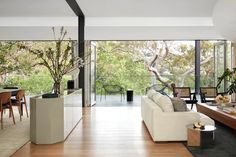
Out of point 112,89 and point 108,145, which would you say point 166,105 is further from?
point 112,89

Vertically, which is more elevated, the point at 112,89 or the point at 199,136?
the point at 112,89

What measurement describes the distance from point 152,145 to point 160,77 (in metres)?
6.56

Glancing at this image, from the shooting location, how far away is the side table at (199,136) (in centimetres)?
422

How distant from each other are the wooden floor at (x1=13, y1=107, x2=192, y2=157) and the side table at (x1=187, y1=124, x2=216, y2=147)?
0.20 m

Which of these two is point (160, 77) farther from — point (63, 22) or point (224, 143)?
point (224, 143)

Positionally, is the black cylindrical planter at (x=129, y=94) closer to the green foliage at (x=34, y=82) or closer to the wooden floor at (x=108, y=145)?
the green foliage at (x=34, y=82)

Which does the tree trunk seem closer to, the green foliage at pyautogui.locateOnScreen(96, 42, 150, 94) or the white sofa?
the white sofa

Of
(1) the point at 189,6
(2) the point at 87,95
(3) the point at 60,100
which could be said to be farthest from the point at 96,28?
(3) the point at 60,100

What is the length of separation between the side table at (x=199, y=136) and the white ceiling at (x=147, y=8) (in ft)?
12.6

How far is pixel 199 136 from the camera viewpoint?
4.23 metres

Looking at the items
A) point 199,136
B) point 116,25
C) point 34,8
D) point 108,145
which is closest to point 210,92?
point 116,25

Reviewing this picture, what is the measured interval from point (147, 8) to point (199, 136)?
4.50m

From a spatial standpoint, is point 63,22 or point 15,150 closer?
point 15,150

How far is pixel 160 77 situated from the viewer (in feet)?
35.3
